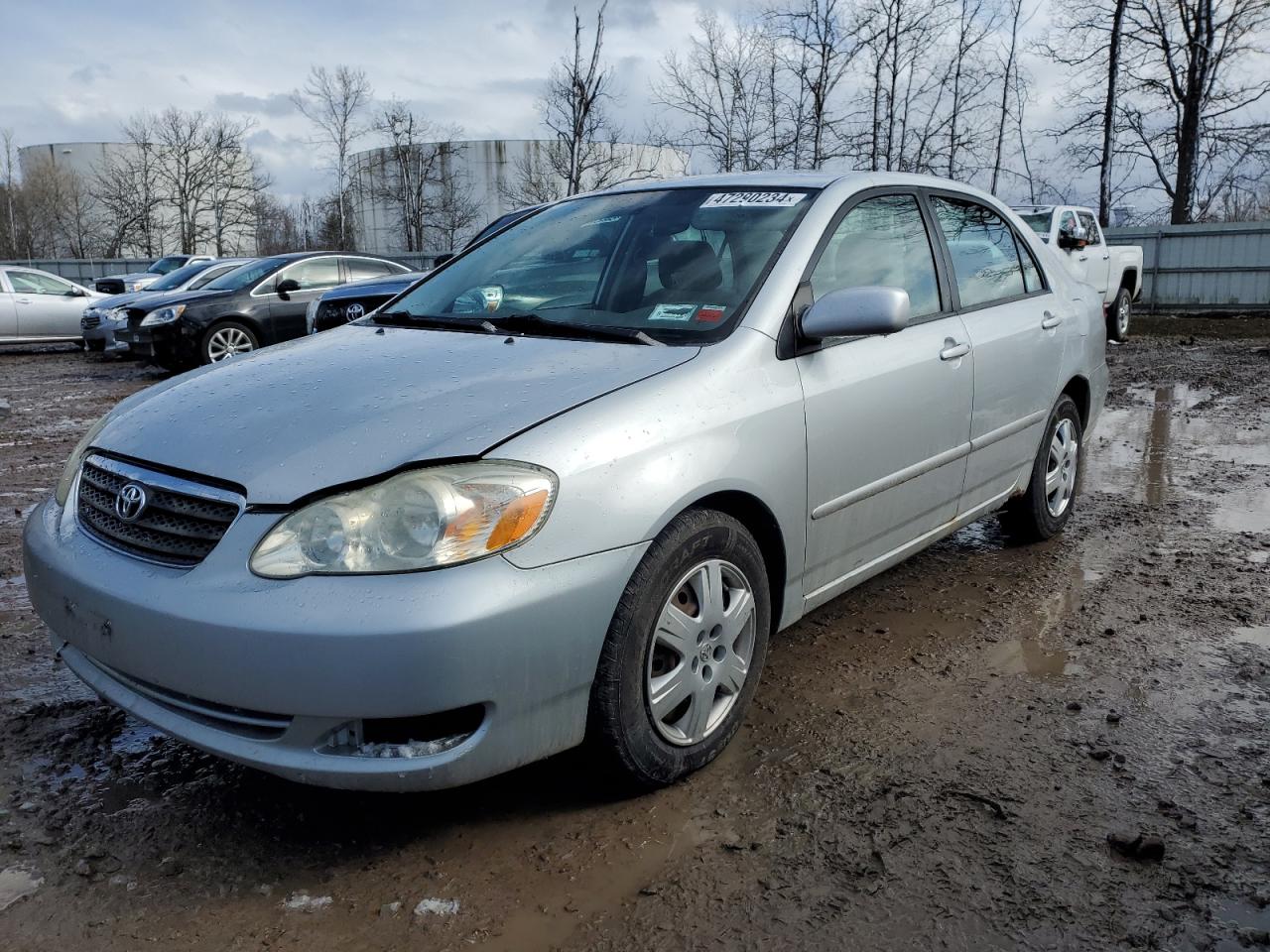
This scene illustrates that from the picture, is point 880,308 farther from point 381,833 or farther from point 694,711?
point 381,833

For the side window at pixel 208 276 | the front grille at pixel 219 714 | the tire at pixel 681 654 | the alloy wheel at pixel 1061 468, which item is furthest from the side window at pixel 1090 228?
the front grille at pixel 219 714

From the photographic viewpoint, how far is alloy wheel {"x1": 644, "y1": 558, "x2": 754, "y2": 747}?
2.50 m

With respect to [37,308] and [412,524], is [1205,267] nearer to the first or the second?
[37,308]

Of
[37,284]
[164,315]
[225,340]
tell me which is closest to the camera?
[164,315]

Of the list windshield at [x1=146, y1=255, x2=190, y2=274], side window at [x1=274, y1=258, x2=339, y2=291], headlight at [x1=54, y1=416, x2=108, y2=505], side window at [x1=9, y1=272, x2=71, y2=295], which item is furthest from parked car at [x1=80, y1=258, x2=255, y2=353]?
headlight at [x1=54, y1=416, x2=108, y2=505]

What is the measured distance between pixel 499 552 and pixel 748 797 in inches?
39.3

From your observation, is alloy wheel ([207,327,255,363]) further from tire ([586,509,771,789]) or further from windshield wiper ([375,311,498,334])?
tire ([586,509,771,789])

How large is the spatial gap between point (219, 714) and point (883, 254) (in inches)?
100

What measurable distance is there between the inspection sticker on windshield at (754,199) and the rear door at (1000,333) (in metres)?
Answer: 0.82

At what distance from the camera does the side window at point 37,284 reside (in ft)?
53.2

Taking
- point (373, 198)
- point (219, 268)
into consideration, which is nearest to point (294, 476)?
point (219, 268)

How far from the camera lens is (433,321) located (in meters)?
3.39

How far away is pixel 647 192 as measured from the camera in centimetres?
366

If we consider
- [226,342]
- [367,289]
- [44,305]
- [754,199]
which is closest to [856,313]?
[754,199]
